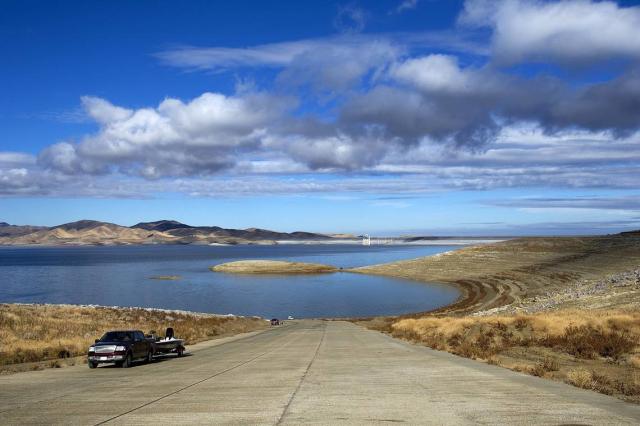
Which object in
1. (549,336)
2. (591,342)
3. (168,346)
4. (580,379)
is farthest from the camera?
(168,346)

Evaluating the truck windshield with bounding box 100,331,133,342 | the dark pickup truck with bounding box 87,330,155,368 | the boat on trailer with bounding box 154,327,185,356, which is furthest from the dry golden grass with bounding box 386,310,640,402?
the truck windshield with bounding box 100,331,133,342

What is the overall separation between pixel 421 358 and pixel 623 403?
444 inches

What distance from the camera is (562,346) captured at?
23.4 metres

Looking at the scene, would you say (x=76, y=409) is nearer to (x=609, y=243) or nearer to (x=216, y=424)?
(x=216, y=424)

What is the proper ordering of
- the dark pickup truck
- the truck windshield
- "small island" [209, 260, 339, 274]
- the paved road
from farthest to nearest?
1. "small island" [209, 260, 339, 274]
2. the truck windshield
3. the dark pickup truck
4. the paved road

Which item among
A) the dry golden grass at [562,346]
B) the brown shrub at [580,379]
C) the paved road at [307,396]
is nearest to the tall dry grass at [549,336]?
the dry golden grass at [562,346]

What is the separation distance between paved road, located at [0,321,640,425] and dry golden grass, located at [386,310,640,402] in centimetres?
110

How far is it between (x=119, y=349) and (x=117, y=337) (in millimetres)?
1155

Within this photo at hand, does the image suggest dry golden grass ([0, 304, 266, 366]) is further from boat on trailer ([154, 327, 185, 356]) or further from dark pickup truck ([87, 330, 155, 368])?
boat on trailer ([154, 327, 185, 356])

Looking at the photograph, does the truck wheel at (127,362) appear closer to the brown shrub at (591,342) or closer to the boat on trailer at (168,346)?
the boat on trailer at (168,346)

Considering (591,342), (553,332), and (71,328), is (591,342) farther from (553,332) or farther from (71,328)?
(71,328)

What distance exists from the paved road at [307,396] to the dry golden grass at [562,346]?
1.10 m

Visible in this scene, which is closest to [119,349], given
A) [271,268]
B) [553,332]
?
[553,332]

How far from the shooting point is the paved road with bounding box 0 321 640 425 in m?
11.3
